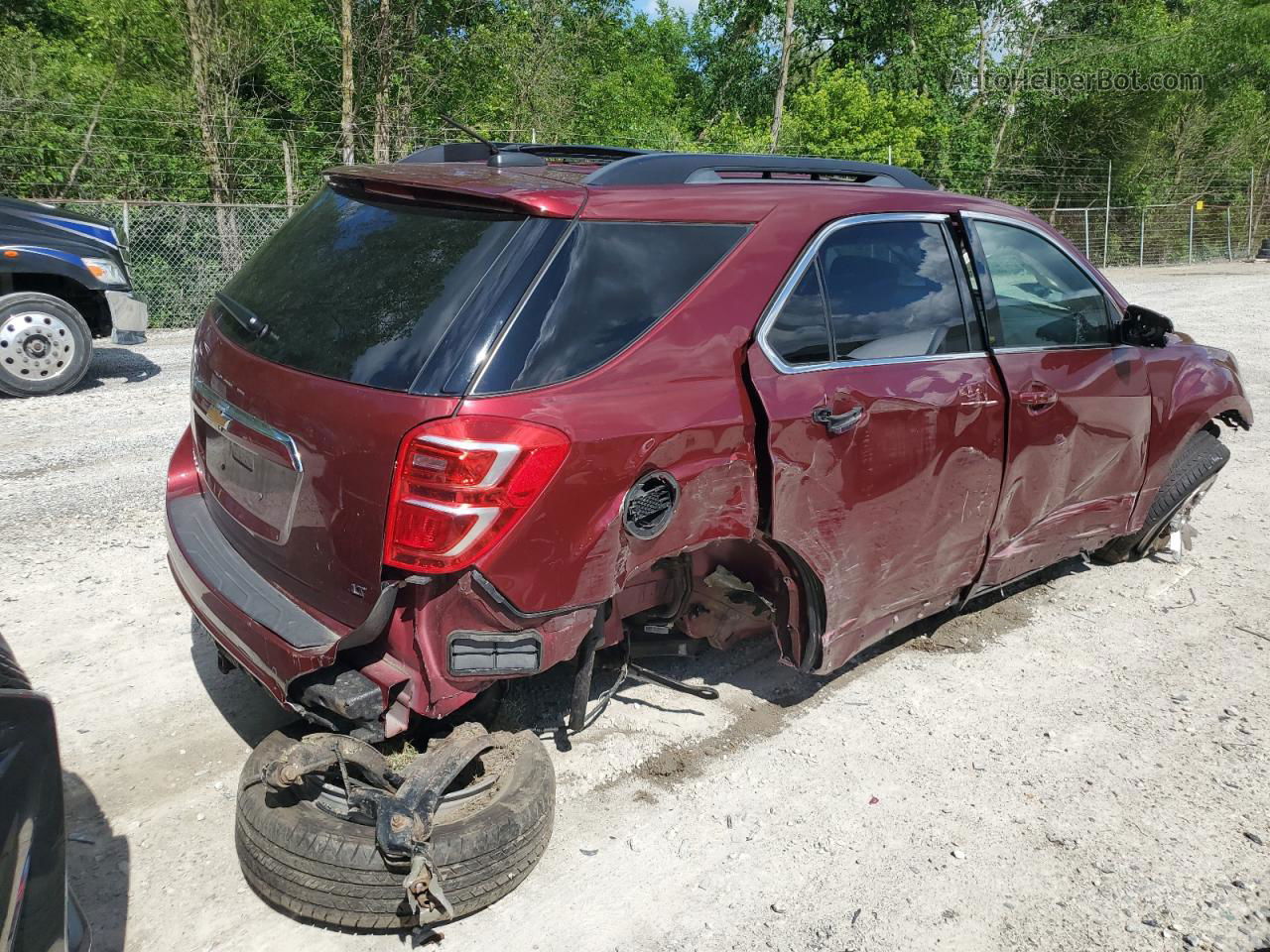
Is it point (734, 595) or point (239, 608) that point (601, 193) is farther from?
point (239, 608)

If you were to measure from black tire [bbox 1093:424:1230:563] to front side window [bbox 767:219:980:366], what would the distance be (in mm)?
1911

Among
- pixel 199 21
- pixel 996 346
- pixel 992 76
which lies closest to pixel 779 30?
pixel 992 76

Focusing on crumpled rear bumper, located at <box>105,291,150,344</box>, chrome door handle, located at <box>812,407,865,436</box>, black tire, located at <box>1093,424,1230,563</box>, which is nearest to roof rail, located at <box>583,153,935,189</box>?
chrome door handle, located at <box>812,407,865,436</box>

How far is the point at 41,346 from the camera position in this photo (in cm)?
809

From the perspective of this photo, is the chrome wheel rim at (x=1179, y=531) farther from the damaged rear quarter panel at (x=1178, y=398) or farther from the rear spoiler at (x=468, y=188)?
the rear spoiler at (x=468, y=188)

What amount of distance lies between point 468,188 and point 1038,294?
8.22 ft

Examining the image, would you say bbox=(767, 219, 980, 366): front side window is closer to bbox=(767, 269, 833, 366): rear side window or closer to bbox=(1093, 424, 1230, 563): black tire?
bbox=(767, 269, 833, 366): rear side window

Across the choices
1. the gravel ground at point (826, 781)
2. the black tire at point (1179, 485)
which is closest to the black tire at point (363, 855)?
the gravel ground at point (826, 781)

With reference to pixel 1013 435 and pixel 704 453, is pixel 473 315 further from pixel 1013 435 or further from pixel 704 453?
pixel 1013 435

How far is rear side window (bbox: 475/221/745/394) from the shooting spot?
258 cm

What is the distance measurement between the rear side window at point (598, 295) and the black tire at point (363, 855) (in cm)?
113

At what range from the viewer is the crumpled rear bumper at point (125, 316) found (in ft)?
27.6

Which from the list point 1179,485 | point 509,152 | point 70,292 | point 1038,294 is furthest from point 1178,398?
point 70,292

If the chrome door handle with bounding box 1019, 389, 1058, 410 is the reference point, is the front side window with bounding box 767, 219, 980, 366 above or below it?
above
